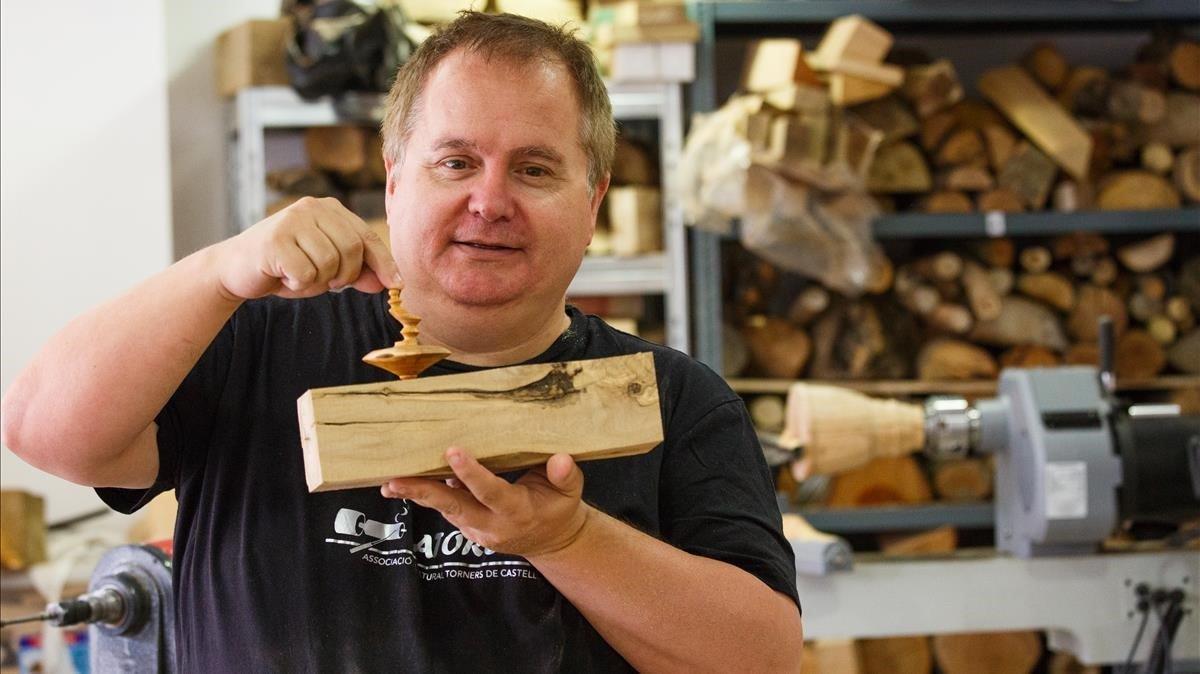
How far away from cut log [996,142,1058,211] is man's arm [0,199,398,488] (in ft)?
10.5

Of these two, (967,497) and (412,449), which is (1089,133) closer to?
(967,497)

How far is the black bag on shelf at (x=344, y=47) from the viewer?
11.7 feet

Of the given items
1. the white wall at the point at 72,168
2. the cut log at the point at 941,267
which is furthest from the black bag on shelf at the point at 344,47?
the cut log at the point at 941,267

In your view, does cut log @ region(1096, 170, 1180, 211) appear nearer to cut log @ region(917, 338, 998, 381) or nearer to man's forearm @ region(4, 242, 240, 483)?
cut log @ region(917, 338, 998, 381)

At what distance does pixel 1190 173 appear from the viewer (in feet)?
13.4

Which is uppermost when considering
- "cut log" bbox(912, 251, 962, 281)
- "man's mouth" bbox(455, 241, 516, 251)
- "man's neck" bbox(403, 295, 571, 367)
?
"man's mouth" bbox(455, 241, 516, 251)

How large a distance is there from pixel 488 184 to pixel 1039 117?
3197 millimetres

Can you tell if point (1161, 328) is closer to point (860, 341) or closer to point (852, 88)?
point (860, 341)

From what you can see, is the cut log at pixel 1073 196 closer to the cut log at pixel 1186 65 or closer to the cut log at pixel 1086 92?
the cut log at pixel 1086 92

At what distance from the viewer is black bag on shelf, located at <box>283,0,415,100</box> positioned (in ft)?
11.7

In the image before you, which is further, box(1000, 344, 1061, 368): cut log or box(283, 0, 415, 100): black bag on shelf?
box(1000, 344, 1061, 368): cut log

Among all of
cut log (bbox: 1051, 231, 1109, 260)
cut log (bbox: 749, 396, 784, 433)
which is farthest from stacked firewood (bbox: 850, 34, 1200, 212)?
cut log (bbox: 749, 396, 784, 433)

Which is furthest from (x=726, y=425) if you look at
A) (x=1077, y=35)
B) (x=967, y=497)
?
(x=1077, y=35)

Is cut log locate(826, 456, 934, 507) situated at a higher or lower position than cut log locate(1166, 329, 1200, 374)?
lower
